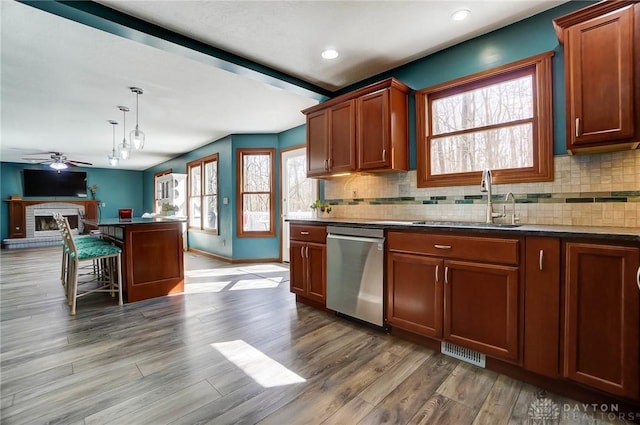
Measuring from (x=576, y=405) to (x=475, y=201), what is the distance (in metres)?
1.49

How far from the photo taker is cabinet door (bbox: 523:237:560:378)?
1646 mm

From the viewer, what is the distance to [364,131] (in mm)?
2977

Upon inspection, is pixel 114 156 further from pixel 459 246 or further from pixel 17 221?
pixel 17 221

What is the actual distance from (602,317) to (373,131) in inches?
85.3

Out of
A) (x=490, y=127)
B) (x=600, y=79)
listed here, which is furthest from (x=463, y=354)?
(x=600, y=79)

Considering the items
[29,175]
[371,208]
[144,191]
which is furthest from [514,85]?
[29,175]

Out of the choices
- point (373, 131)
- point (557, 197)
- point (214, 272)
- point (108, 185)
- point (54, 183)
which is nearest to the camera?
point (557, 197)

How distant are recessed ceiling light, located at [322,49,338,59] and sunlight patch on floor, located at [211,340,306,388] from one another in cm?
268

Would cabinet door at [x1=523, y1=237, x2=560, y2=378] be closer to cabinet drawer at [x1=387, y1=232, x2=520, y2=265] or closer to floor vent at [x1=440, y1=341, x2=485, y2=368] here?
cabinet drawer at [x1=387, y1=232, x2=520, y2=265]

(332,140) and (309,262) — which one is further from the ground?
(332,140)

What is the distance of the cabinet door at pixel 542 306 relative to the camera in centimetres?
165

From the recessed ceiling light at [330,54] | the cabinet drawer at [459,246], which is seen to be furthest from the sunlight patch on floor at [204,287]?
the recessed ceiling light at [330,54]

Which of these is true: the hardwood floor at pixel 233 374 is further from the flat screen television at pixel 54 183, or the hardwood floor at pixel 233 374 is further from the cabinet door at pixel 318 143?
the flat screen television at pixel 54 183
